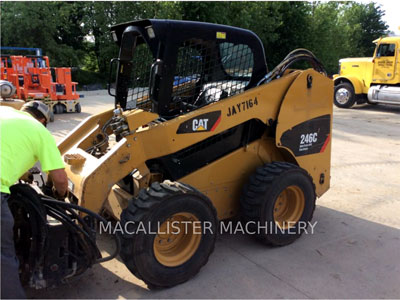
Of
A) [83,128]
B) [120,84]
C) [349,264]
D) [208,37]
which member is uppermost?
[208,37]

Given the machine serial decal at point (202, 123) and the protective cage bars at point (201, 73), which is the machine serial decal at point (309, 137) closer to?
the protective cage bars at point (201, 73)

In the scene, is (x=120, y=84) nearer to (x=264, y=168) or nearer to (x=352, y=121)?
(x=264, y=168)

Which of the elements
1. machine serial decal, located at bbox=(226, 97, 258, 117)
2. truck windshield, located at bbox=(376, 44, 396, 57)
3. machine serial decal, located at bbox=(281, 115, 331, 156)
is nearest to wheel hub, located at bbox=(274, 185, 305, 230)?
machine serial decal, located at bbox=(281, 115, 331, 156)

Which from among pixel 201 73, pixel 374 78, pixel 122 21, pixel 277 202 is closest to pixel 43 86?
pixel 201 73

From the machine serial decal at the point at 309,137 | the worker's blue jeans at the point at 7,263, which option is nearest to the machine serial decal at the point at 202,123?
the machine serial decal at the point at 309,137

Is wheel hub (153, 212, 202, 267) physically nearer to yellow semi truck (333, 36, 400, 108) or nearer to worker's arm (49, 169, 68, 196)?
worker's arm (49, 169, 68, 196)

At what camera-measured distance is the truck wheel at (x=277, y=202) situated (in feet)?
11.8

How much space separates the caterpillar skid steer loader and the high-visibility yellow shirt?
1.82 feet

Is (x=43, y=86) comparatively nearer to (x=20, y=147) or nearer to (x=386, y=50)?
(x=20, y=147)

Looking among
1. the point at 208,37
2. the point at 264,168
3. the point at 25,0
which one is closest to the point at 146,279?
the point at 264,168

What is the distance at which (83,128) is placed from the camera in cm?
400

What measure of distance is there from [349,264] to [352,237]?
2.03 feet

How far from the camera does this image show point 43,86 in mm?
12273

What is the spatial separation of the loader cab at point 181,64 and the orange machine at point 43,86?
8.89m
